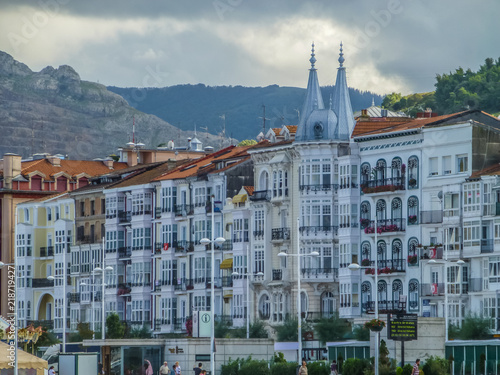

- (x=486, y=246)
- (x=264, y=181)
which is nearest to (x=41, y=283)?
(x=264, y=181)

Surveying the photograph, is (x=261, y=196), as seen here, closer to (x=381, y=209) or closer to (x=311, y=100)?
(x=311, y=100)

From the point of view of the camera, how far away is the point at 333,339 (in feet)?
382

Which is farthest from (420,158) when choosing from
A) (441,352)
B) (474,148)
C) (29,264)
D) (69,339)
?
(29,264)

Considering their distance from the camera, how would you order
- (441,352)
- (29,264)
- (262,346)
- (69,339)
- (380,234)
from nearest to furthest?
(441,352) → (262,346) → (380,234) → (69,339) → (29,264)

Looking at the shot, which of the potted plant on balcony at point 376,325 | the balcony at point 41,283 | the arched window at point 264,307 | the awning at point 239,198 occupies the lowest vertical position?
the arched window at point 264,307

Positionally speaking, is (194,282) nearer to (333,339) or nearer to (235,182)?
(235,182)

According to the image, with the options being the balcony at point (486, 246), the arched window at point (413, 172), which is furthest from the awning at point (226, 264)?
the balcony at point (486, 246)

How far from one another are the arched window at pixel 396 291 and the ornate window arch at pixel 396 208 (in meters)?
4.84

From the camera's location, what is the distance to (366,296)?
4660 inches

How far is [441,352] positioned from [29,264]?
82748mm

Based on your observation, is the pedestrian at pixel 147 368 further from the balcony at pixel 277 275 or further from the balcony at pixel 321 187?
the balcony at pixel 321 187

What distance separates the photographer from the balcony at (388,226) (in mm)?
116062

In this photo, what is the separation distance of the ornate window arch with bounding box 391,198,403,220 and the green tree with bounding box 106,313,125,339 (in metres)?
29.2

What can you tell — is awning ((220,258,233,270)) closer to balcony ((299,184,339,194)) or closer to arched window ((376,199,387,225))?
balcony ((299,184,339,194))
